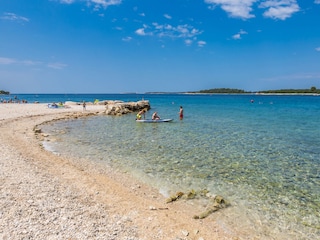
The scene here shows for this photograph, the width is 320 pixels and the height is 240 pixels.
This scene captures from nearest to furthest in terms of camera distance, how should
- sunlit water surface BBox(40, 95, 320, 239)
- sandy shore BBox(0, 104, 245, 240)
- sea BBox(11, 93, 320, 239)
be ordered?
sandy shore BBox(0, 104, 245, 240)
sea BBox(11, 93, 320, 239)
sunlit water surface BBox(40, 95, 320, 239)

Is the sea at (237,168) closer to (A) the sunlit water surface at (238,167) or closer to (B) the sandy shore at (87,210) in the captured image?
(A) the sunlit water surface at (238,167)

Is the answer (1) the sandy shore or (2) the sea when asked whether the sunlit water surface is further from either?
(1) the sandy shore

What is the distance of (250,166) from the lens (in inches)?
483

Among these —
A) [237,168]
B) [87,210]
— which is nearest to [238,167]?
[237,168]

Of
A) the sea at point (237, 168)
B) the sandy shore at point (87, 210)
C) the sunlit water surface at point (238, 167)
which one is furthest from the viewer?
the sunlit water surface at point (238, 167)

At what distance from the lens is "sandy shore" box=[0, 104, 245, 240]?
5.96 m

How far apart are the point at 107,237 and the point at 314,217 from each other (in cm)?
589

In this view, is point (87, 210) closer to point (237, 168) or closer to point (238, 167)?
point (237, 168)

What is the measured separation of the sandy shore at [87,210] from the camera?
5.96 m

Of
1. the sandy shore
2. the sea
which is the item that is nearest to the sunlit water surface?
the sea

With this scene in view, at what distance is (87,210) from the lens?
7.03 m

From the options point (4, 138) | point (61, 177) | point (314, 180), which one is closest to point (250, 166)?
point (314, 180)

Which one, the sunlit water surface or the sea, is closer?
the sea

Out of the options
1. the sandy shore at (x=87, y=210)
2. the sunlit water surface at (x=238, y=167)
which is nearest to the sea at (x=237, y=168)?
the sunlit water surface at (x=238, y=167)
